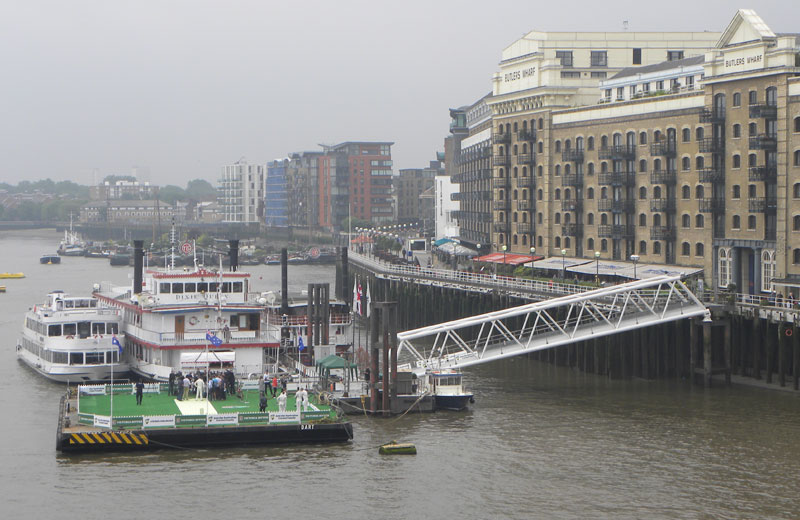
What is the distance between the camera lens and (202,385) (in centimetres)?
5500

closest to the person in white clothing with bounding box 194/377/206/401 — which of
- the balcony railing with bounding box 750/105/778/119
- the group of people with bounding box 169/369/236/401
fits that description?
the group of people with bounding box 169/369/236/401

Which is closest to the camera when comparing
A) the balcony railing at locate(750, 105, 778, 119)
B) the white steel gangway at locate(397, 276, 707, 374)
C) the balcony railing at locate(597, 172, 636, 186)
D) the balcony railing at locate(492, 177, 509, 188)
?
the white steel gangway at locate(397, 276, 707, 374)

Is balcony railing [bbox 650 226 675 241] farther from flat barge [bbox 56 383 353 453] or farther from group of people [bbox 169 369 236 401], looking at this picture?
flat barge [bbox 56 383 353 453]

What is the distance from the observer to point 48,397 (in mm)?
63844

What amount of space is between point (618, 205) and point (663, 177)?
260 inches

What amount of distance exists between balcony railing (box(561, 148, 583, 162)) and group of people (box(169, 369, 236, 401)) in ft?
164

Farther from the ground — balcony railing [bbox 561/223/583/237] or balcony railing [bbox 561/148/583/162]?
balcony railing [bbox 561/148/583/162]

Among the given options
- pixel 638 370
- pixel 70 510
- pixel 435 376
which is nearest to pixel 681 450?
pixel 435 376

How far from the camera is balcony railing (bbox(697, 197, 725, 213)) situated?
82938mm

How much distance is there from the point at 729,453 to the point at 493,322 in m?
16.1

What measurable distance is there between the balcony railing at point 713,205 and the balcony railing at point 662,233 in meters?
5.05

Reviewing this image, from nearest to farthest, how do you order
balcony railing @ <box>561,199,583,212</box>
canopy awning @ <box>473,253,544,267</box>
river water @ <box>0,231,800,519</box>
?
1. river water @ <box>0,231,800,519</box>
2. balcony railing @ <box>561,199,583,212</box>
3. canopy awning @ <box>473,253,544,267</box>

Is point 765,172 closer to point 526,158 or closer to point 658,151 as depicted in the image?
point 658,151

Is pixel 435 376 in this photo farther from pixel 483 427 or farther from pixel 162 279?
pixel 162 279
